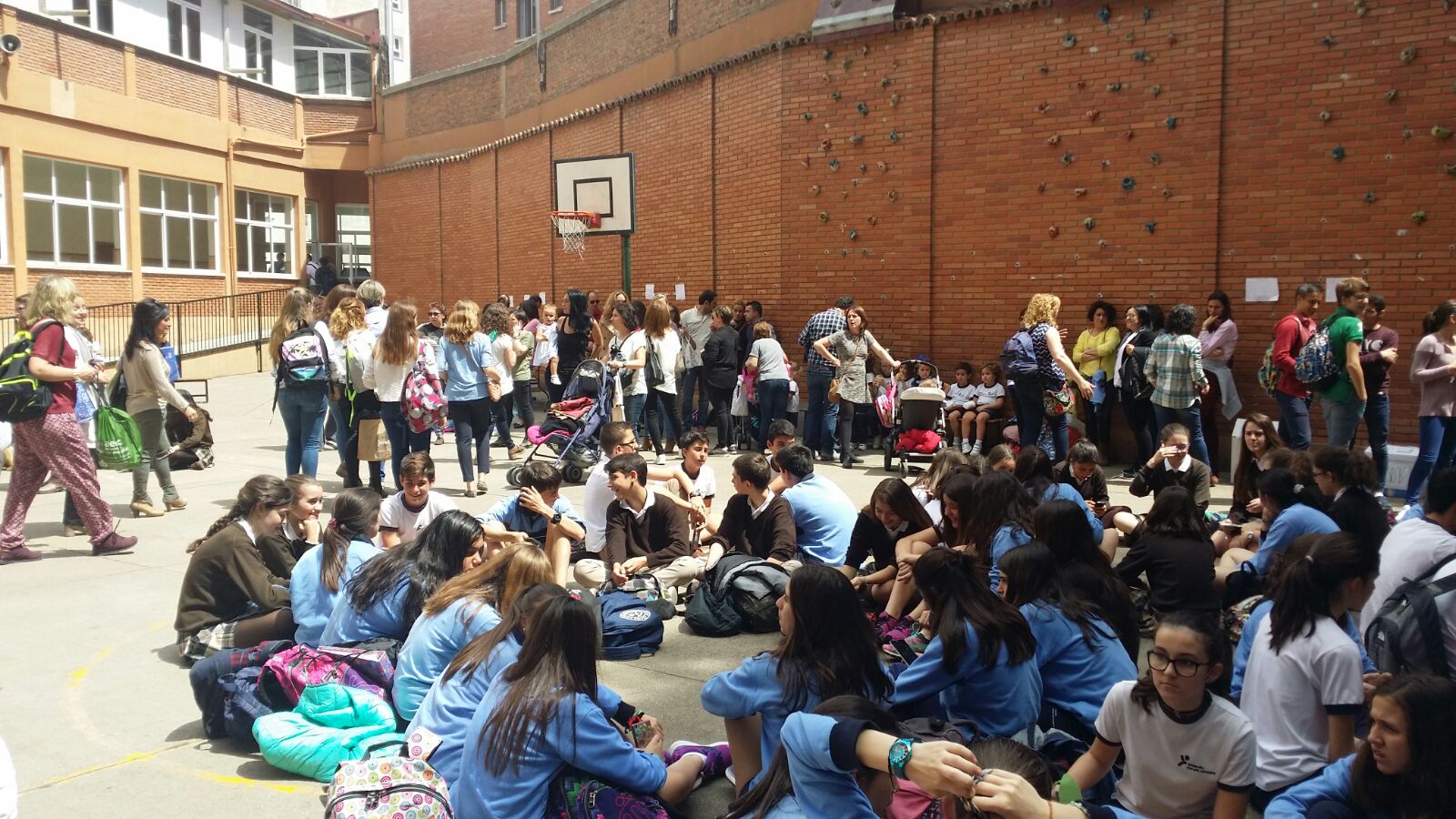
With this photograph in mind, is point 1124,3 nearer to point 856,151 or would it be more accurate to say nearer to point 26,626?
point 856,151

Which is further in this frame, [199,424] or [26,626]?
[199,424]

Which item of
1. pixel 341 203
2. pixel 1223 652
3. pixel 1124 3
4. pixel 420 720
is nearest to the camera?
pixel 1223 652

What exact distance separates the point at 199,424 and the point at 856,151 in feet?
27.8

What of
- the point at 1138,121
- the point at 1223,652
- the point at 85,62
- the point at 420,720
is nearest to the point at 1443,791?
the point at 1223,652

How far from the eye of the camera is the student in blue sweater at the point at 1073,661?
173 inches

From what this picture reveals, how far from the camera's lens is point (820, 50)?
14492mm

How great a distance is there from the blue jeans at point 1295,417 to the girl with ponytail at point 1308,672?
22.0 feet

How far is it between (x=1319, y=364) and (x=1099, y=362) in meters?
2.67

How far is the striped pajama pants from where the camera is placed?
26.4 feet

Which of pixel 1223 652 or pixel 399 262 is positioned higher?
pixel 399 262

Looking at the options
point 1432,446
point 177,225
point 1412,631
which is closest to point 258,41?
point 177,225

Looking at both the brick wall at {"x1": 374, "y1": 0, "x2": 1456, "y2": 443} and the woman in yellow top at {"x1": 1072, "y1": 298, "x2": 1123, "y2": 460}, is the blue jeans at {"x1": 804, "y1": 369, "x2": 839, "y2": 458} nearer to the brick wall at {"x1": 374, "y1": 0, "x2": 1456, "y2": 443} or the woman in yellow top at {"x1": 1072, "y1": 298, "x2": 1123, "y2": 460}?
the brick wall at {"x1": 374, "y1": 0, "x2": 1456, "y2": 443}

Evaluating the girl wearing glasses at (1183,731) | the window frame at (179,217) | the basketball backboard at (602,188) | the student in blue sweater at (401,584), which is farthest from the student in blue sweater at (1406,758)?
the window frame at (179,217)

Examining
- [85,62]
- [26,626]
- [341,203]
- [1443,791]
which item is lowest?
[26,626]
